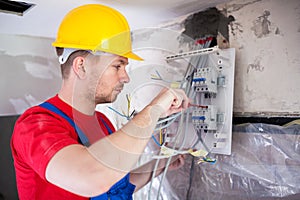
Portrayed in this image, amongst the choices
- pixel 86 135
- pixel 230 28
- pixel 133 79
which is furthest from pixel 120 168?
pixel 230 28

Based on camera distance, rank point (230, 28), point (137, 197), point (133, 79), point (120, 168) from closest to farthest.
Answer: point (120, 168), point (133, 79), point (230, 28), point (137, 197)

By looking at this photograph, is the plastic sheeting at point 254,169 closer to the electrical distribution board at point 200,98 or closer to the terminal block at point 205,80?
the electrical distribution board at point 200,98

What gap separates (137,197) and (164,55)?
949 millimetres

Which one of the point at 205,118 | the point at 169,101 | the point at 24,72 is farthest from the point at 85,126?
the point at 24,72

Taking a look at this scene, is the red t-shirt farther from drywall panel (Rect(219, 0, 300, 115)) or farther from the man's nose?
drywall panel (Rect(219, 0, 300, 115))

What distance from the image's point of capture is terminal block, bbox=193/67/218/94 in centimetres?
119

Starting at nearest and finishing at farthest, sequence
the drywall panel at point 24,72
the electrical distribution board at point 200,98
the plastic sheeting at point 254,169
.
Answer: the plastic sheeting at point 254,169 → the electrical distribution board at point 200,98 → the drywall panel at point 24,72

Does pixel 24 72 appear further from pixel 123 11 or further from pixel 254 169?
pixel 254 169

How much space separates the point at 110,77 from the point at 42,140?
29 centimetres

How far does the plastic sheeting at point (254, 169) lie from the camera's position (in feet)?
3.52

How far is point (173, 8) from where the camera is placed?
4.57 feet

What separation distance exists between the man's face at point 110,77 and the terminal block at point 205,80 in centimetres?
36

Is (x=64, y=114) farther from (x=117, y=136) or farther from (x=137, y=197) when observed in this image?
(x=137, y=197)

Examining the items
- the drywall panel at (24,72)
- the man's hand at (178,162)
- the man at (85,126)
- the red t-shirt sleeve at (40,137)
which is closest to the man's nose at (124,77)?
the man at (85,126)
